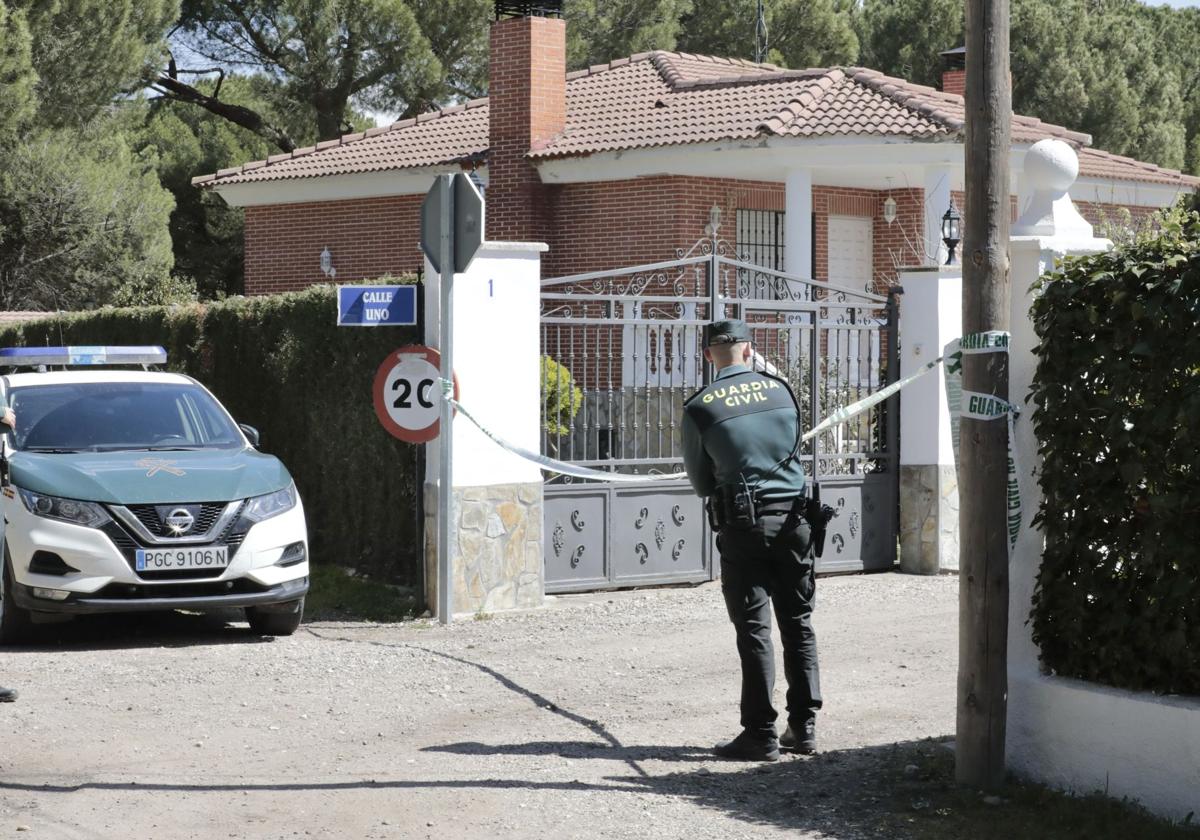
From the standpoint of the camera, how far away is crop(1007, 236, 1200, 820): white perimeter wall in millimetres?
6129

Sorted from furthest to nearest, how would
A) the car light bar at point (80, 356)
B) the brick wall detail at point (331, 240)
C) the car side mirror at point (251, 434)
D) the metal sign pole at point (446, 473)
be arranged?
the brick wall detail at point (331, 240) < the car light bar at point (80, 356) < the car side mirror at point (251, 434) < the metal sign pole at point (446, 473)

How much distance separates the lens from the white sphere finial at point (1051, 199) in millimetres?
7238

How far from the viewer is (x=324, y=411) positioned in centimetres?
1265

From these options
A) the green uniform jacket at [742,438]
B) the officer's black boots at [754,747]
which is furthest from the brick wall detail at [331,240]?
the officer's black boots at [754,747]

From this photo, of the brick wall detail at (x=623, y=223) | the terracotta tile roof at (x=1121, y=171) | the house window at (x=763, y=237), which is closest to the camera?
the brick wall detail at (x=623, y=223)

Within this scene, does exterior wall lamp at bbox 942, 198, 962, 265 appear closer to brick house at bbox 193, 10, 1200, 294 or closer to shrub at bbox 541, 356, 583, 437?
shrub at bbox 541, 356, 583, 437

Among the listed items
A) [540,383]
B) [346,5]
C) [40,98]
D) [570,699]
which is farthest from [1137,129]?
[570,699]

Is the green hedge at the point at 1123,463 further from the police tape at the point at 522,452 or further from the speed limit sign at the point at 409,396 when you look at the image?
the speed limit sign at the point at 409,396

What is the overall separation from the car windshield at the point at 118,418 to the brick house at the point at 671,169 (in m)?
11.8

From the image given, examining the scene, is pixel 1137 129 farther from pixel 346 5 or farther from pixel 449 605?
pixel 449 605

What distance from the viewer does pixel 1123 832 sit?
596 centimetres

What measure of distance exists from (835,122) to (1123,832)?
54.7 ft

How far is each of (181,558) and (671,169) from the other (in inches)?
561

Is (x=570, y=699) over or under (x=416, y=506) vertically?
under
